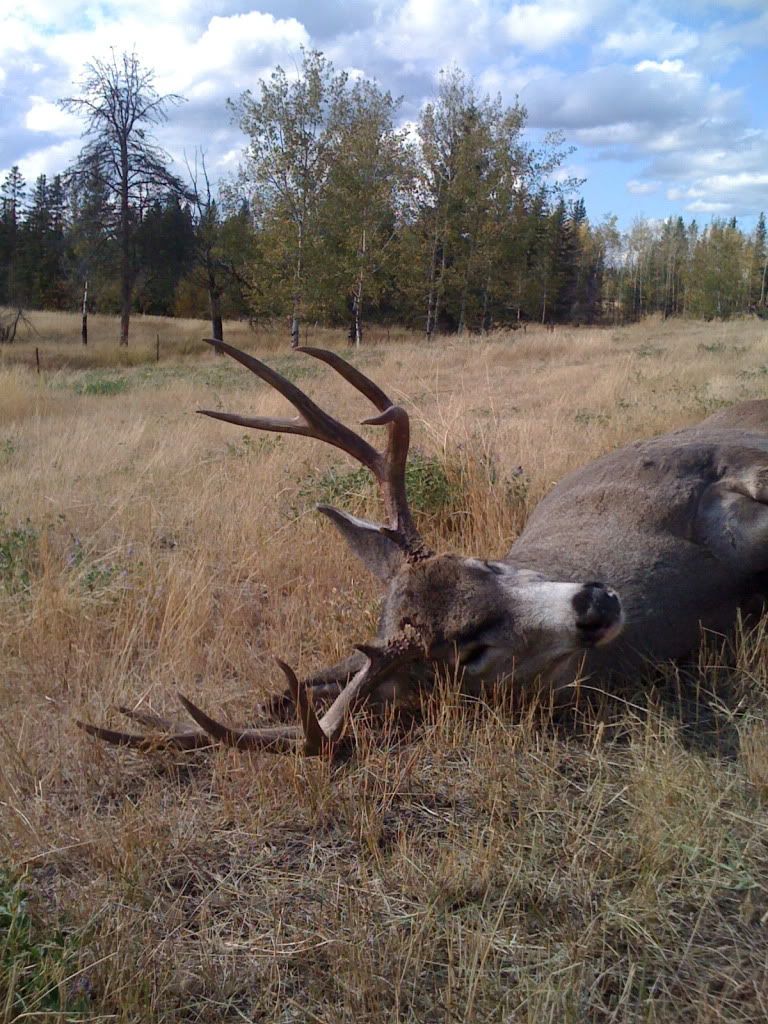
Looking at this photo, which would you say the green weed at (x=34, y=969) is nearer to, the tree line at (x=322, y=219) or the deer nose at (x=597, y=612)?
the deer nose at (x=597, y=612)

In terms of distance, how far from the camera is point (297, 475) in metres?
6.86

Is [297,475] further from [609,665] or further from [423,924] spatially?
[423,924]

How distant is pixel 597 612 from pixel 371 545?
37.0 inches

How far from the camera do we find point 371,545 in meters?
3.23

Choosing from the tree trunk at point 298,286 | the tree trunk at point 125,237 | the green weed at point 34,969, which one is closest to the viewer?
the green weed at point 34,969

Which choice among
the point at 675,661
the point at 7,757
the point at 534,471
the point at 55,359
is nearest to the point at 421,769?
the point at 675,661

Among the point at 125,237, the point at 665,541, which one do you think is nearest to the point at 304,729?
the point at 665,541

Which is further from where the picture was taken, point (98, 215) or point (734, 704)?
point (98, 215)

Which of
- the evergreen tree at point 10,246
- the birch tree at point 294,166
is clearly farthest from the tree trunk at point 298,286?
the evergreen tree at point 10,246

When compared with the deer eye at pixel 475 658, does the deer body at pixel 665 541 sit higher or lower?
higher

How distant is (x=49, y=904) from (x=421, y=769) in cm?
118

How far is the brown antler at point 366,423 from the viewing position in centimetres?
323

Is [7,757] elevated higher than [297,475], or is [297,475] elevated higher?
[297,475]

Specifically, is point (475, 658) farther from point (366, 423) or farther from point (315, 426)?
point (315, 426)
